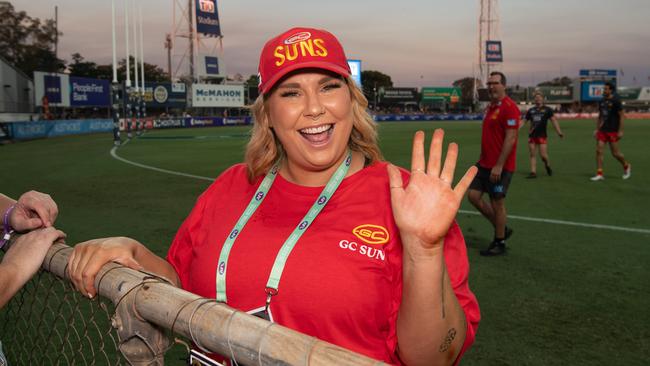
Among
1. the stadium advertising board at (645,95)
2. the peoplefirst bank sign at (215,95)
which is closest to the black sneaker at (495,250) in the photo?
the peoplefirst bank sign at (215,95)

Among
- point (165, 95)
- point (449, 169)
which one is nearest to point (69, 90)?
point (165, 95)

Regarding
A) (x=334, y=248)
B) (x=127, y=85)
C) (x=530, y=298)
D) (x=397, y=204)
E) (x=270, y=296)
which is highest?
(x=127, y=85)

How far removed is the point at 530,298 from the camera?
221 inches

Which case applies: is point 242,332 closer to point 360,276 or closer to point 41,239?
point 360,276

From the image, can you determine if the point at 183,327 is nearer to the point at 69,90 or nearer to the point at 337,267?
the point at 337,267

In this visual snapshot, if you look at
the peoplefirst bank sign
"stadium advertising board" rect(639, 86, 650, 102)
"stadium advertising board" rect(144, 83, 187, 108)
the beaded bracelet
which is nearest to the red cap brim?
the beaded bracelet

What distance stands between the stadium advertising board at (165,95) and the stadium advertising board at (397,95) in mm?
48293

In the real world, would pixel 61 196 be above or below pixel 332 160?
below

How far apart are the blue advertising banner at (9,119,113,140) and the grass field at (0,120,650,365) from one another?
14.5 meters

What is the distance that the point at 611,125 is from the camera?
13984mm

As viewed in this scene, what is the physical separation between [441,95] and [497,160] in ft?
330

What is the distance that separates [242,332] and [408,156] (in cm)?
1958

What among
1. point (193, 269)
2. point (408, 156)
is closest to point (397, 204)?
point (193, 269)

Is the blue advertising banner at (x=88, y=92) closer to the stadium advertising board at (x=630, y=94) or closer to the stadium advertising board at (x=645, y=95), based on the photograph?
the stadium advertising board at (x=630, y=94)
